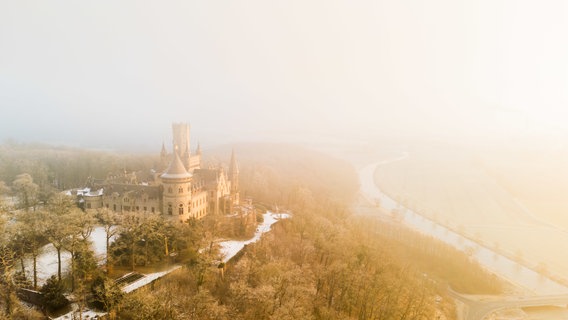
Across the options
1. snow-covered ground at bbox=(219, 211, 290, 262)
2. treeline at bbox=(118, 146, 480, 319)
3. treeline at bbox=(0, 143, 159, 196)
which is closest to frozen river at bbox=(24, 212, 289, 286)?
snow-covered ground at bbox=(219, 211, 290, 262)

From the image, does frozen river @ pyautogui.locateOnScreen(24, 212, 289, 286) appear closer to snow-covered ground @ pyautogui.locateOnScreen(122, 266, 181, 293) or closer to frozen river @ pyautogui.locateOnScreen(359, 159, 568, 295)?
snow-covered ground @ pyautogui.locateOnScreen(122, 266, 181, 293)

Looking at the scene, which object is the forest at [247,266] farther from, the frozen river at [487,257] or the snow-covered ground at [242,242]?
the frozen river at [487,257]

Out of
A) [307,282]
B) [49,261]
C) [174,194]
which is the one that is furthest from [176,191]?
[307,282]

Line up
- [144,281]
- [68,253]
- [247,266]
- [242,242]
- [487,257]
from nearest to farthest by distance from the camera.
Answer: [144,281] < [247,266] < [68,253] < [242,242] < [487,257]

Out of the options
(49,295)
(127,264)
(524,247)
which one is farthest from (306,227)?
(524,247)

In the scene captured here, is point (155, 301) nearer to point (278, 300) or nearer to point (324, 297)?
point (278, 300)

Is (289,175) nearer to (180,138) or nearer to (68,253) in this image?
(180,138)
